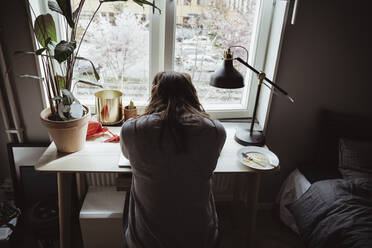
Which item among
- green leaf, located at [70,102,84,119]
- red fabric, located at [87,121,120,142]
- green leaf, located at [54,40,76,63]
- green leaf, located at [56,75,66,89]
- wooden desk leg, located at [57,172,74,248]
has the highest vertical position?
green leaf, located at [54,40,76,63]

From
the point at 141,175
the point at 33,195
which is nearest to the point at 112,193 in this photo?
the point at 33,195

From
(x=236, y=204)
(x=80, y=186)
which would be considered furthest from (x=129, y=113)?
(x=236, y=204)

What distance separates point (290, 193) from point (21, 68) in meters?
1.87

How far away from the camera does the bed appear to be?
4.34 feet

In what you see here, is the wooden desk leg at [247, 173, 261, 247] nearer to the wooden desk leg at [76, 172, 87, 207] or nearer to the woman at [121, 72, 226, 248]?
the woman at [121, 72, 226, 248]

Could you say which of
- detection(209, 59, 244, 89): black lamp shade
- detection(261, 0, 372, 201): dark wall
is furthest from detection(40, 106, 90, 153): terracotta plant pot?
detection(261, 0, 372, 201): dark wall

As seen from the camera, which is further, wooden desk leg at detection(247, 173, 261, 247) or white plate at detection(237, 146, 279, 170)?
wooden desk leg at detection(247, 173, 261, 247)

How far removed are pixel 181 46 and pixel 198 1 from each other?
282 millimetres

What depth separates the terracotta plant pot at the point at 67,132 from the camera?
1.29 meters

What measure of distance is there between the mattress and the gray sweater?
0.93m

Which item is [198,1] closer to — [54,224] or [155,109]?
[155,109]

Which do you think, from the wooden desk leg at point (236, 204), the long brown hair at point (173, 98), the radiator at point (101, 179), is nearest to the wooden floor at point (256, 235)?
the wooden desk leg at point (236, 204)

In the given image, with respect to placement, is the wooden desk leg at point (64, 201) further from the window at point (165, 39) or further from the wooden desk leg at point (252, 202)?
the wooden desk leg at point (252, 202)

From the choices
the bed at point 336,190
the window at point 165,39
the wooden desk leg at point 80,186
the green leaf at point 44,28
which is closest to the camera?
the green leaf at point 44,28
